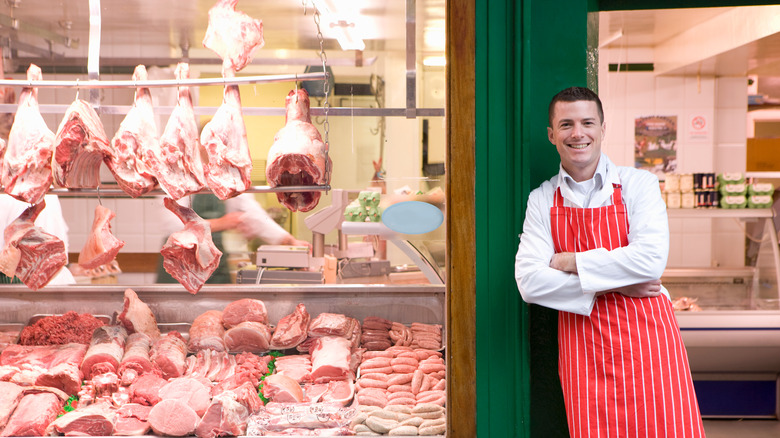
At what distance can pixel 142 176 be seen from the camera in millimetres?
3102

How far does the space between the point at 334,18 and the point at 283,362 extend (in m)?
1.89

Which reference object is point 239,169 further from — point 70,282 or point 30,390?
point 70,282

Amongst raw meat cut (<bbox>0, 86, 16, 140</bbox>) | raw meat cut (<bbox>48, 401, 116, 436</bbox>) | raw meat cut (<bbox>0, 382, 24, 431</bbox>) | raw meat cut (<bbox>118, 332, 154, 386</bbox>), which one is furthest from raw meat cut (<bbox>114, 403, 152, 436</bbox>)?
raw meat cut (<bbox>0, 86, 16, 140</bbox>)

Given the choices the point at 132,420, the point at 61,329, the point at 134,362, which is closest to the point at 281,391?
the point at 132,420

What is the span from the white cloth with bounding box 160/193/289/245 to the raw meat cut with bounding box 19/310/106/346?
1.03m

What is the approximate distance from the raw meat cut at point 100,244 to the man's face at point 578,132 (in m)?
2.32

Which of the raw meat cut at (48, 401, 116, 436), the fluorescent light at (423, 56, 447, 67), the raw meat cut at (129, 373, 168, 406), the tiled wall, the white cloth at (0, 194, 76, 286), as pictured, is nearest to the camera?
the raw meat cut at (48, 401, 116, 436)

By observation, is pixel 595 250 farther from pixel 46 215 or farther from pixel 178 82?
pixel 46 215

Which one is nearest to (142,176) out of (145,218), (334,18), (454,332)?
(334,18)

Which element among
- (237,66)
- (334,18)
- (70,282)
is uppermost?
(334,18)

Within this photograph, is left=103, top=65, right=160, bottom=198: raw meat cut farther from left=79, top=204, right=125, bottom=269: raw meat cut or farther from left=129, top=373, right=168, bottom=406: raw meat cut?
left=129, top=373, right=168, bottom=406: raw meat cut

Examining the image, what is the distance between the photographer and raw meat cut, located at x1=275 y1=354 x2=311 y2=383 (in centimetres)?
314

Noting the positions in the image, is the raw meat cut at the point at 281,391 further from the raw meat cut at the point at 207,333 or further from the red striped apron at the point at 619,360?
the red striped apron at the point at 619,360

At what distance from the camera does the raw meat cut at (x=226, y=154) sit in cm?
310
